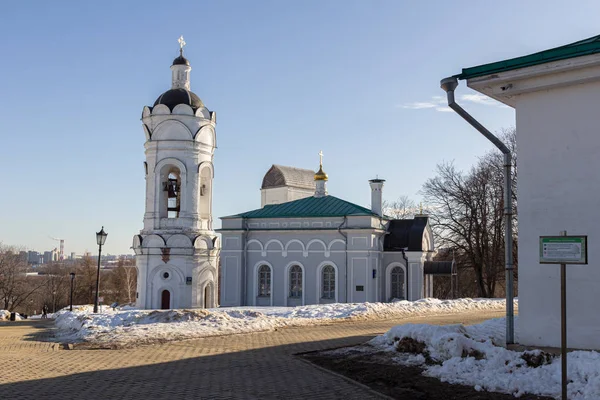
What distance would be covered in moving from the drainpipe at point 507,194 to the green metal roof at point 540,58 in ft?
0.92

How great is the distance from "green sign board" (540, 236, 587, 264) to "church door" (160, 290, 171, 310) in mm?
26011

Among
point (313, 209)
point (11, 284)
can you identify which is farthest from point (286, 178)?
point (11, 284)

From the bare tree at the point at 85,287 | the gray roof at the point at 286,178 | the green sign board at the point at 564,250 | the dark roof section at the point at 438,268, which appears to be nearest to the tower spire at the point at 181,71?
the gray roof at the point at 286,178

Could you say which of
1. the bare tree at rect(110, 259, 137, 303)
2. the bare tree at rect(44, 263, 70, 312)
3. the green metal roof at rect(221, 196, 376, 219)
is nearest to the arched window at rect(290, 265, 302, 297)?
the green metal roof at rect(221, 196, 376, 219)

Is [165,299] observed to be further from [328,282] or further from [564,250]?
[564,250]

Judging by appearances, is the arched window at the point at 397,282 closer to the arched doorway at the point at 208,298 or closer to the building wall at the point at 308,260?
the building wall at the point at 308,260

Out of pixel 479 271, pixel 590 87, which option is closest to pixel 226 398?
pixel 590 87

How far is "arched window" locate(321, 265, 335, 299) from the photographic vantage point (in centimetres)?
3045

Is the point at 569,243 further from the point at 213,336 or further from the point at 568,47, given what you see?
the point at 213,336

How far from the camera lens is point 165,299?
102ft

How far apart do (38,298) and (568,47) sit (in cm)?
7951

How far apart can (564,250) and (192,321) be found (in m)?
12.5

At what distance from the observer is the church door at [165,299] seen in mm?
30906

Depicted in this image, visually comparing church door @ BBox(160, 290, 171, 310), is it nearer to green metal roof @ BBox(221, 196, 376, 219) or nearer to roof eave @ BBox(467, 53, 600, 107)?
green metal roof @ BBox(221, 196, 376, 219)
